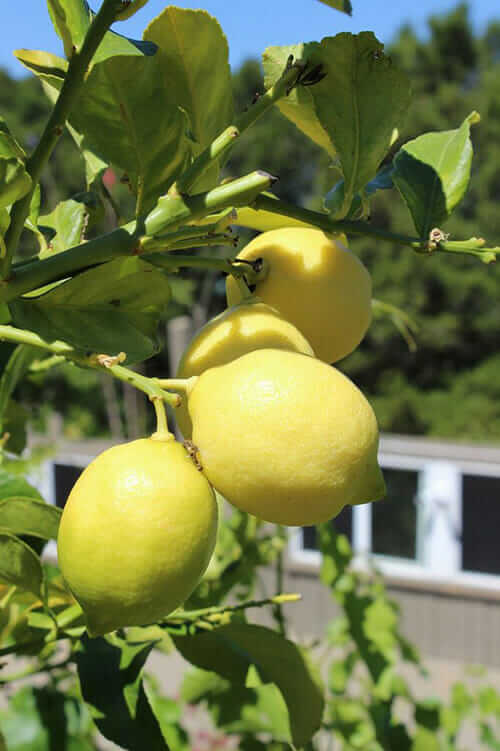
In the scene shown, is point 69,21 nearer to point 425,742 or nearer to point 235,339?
point 235,339

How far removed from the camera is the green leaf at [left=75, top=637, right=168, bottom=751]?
0.41 meters

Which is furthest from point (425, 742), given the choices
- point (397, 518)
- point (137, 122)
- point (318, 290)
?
point (397, 518)

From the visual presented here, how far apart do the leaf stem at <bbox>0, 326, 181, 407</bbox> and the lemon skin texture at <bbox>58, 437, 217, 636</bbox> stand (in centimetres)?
2

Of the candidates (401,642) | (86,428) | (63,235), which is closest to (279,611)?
(401,642)

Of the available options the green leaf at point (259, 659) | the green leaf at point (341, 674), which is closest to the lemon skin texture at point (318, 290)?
the green leaf at point (259, 659)

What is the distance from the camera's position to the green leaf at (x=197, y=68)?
36cm

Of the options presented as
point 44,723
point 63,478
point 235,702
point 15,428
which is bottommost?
point 63,478

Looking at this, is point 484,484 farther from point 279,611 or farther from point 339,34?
point 339,34

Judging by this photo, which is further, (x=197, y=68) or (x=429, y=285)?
(x=429, y=285)

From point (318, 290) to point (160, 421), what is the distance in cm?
12

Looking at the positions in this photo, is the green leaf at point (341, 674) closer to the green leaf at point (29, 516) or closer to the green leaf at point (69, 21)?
the green leaf at point (29, 516)

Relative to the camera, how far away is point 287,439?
0.93 ft

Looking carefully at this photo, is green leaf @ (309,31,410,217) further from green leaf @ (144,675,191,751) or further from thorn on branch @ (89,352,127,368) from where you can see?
green leaf @ (144,675,191,751)

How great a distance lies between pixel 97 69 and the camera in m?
0.32
